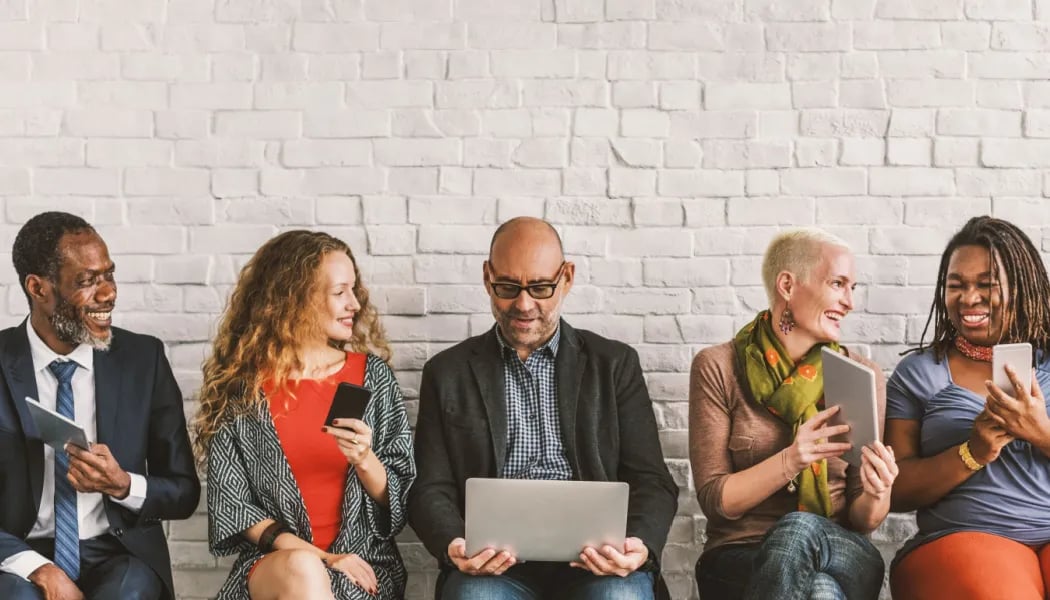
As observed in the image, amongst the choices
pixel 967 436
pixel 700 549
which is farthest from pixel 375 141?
pixel 967 436

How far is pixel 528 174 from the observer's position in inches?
128

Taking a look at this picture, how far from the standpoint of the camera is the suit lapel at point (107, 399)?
9.05 ft

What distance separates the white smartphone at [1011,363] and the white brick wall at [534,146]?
0.72 meters

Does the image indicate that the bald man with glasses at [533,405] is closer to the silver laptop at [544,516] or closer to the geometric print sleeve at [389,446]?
the geometric print sleeve at [389,446]

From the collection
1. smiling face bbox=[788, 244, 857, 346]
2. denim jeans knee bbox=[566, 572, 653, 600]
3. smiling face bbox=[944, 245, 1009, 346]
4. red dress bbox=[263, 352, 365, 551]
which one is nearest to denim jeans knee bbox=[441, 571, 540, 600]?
denim jeans knee bbox=[566, 572, 653, 600]

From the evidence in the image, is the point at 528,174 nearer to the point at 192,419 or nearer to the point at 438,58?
the point at 438,58

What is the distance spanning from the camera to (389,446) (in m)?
2.80

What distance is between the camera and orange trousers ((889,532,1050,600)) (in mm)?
2393

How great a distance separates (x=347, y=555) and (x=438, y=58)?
5.00ft

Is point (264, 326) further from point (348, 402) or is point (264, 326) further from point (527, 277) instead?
point (527, 277)

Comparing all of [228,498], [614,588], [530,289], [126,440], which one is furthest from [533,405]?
[126,440]

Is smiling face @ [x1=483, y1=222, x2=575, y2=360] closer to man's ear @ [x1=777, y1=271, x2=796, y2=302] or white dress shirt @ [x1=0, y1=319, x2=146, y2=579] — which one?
man's ear @ [x1=777, y1=271, x2=796, y2=302]

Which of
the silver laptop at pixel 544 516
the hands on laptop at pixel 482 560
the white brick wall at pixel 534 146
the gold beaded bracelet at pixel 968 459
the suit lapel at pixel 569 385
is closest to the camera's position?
the silver laptop at pixel 544 516

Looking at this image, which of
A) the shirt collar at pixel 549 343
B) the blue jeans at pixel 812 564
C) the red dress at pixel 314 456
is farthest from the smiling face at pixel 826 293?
the red dress at pixel 314 456
